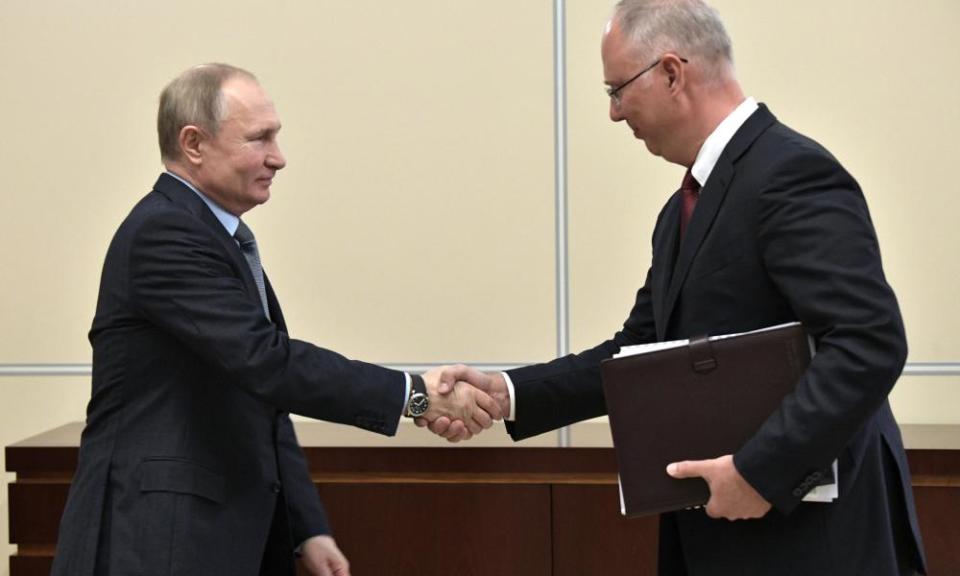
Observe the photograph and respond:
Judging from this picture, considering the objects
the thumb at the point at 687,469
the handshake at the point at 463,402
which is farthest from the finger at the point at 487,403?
the thumb at the point at 687,469

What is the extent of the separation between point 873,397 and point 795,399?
0.35 feet

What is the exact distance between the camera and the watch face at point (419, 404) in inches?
95.9

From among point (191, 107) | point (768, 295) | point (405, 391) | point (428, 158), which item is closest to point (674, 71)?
point (768, 295)

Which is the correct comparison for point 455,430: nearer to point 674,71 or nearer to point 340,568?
point 340,568

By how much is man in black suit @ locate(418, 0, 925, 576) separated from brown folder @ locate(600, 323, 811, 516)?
0.11ft

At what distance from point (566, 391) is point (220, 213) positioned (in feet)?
2.63

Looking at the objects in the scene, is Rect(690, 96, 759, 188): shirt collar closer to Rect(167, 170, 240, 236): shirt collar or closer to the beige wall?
Rect(167, 170, 240, 236): shirt collar

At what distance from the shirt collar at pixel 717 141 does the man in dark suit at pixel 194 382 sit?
726mm

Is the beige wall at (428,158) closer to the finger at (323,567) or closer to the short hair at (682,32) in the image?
the finger at (323,567)

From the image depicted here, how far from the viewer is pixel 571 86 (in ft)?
12.0

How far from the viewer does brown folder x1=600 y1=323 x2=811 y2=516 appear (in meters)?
1.78

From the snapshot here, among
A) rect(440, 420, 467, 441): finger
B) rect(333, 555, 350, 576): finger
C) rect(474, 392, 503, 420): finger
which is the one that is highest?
rect(474, 392, 503, 420): finger

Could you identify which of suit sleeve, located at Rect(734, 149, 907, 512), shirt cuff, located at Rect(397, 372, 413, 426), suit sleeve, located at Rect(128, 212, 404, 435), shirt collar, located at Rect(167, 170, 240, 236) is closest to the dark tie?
shirt collar, located at Rect(167, 170, 240, 236)

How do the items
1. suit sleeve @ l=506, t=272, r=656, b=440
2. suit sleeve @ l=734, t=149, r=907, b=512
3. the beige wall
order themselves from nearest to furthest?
suit sleeve @ l=734, t=149, r=907, b=512 < suit sleeve @ l=506, t=272, r=656, b=440 < the beige wall
